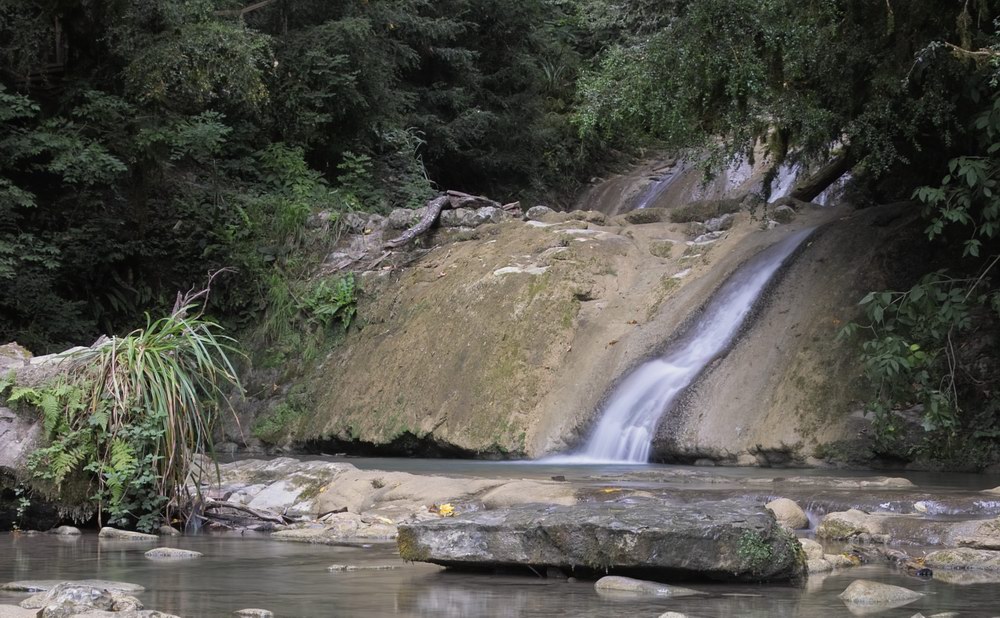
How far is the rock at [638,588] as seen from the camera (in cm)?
553

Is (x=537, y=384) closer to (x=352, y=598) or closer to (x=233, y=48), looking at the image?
(x=233, y=48)

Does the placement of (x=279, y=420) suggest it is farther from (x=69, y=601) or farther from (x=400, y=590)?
(x=69, y=601)

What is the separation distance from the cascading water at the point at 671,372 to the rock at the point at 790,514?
423 cm

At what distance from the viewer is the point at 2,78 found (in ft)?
55.3

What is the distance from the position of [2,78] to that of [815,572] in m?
15.0

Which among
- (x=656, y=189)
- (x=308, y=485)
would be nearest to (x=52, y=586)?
(x=308, y=485)

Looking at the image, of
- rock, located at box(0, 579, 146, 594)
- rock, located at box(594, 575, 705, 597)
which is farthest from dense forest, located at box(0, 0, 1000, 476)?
rock, located at box(0, 579, 146, 594)

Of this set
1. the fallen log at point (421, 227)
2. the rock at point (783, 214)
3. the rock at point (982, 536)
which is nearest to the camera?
the rock at point (982, 536)

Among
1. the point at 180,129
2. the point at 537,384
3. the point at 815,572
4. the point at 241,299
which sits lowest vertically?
the point at 815,572

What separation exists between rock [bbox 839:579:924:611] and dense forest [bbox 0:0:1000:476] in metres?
4.89

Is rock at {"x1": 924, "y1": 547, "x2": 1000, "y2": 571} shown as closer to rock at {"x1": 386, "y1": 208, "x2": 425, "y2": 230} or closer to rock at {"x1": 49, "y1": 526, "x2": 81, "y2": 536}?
rock at {"x1": 49, "y1": 526, "x2": 81, "y2": 536}

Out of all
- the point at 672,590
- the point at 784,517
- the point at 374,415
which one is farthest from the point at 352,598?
the point at 374,415

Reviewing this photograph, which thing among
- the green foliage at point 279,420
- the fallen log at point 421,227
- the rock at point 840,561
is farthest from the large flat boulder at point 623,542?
the fallen log at point 421,227

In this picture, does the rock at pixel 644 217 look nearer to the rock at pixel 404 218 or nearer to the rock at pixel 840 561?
the rock at pixel 404 218
